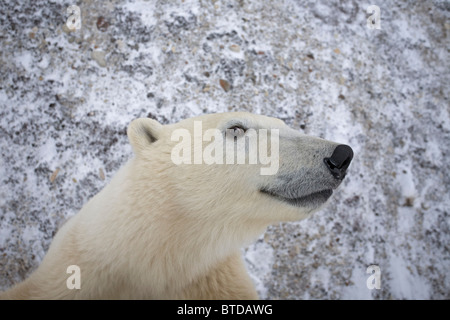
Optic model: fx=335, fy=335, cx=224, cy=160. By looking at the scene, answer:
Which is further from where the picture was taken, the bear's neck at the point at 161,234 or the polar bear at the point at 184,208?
the bear's neck at the point at 161,234

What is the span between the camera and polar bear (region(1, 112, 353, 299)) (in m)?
1.93

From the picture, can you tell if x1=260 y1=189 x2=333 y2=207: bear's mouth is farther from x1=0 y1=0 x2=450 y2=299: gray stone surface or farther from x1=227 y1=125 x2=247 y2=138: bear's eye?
x1=0 y1=0 x2=450 y2=299: gray stone surface

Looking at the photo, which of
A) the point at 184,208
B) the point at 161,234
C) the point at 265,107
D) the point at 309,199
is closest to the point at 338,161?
the point at 309,199

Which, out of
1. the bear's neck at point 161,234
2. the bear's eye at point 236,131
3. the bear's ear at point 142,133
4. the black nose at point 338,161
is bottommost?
the bear's neck at point 161,234

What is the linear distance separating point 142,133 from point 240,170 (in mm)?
760

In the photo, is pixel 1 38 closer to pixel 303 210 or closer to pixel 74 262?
pixel 74 262

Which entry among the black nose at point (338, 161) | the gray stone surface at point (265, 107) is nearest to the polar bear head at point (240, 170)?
the black nose at point (338, 161)

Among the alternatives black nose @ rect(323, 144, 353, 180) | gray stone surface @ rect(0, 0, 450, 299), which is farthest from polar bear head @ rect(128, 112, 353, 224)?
gray stone surface @ rect(0, 0, 450, 299)

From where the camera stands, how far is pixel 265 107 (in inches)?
150

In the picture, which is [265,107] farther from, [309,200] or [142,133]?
[309,200]

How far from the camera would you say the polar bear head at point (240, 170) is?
189cm

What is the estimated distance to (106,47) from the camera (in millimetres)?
3711

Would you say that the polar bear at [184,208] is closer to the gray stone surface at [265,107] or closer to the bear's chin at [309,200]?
the bear's chin at [309,200]

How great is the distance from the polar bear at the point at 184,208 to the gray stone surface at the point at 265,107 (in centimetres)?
121
